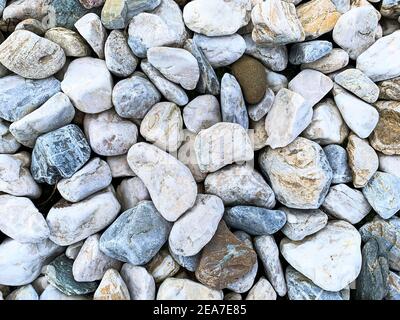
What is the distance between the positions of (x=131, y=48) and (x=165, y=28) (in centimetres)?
8

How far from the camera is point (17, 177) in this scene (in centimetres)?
84

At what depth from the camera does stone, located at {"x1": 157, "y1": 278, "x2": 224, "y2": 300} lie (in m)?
0.83

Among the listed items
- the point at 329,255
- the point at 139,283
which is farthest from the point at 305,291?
the point at 139,283

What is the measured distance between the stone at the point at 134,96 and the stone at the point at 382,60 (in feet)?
1.44

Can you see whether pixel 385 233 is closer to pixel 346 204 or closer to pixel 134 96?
pixel 346 204

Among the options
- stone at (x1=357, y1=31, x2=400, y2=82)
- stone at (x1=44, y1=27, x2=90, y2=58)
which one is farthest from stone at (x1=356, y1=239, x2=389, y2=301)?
stone at (x1=44, y1=27, x2=90, y2=58)

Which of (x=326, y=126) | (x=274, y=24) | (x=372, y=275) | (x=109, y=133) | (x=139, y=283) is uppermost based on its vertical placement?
(x=274, y=24)

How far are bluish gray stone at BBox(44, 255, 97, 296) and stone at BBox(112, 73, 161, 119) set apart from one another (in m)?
0.31

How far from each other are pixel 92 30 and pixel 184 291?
53 centimetres

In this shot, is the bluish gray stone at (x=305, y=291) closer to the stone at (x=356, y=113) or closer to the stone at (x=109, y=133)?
the stone at (x=356, y=113)

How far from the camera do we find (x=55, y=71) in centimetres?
86

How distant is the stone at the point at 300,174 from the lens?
864 millimetres

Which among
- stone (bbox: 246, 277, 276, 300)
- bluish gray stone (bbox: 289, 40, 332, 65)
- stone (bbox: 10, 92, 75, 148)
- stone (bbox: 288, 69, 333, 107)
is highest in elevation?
stone (bbox: 10, 92, 75, 148)

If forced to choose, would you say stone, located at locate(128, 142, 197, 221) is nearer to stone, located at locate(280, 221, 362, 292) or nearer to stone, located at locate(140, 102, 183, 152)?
stone, located at locate(140, 102, 183, 152)
